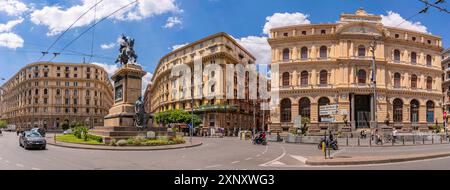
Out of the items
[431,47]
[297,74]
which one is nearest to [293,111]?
[297,74]

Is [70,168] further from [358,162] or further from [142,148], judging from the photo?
[358,162]

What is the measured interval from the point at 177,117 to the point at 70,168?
45584mm

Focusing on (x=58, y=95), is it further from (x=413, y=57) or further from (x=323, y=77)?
(x=413, y=57)

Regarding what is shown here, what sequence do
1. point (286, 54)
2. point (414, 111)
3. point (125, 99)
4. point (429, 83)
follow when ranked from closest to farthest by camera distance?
1. point (125, 99)
2. point (286, 54)
3. point (414, 111)
4. point (429, 83)

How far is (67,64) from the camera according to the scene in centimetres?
10606

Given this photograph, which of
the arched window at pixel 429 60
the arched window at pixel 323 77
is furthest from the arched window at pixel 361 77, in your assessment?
the arched window at pixel 429 60

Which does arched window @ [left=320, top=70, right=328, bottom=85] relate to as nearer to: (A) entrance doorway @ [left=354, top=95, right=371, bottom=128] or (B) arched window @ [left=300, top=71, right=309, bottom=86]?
(B) arched window @ [left=300, top=71, right=309, bottom=86]

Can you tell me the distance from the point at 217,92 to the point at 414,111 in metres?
36.0

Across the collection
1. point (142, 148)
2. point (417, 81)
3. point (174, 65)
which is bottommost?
point (142, 148)

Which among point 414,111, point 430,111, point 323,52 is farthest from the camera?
point 430,111

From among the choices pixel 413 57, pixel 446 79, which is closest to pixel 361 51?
pixel 413 57

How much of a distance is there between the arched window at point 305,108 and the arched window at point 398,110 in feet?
50.3

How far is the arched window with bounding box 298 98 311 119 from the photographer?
54312mm

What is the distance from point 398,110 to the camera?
2200 inches
